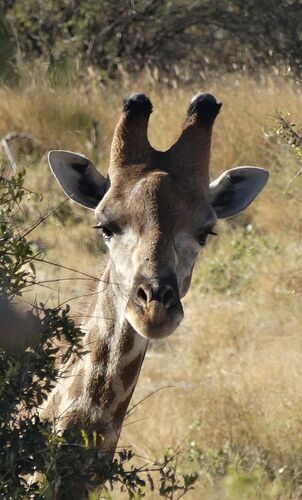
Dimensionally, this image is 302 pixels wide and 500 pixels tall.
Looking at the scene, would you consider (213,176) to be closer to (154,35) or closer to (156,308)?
(154,35)

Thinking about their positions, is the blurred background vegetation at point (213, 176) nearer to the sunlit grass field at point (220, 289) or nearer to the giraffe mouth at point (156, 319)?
the sunlit grass field at point (220, 289)

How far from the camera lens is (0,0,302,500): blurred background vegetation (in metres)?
7.68

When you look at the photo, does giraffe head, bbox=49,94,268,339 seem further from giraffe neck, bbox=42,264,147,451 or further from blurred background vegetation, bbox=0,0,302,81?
blurred background vegetation, bbox=0,0,302,81

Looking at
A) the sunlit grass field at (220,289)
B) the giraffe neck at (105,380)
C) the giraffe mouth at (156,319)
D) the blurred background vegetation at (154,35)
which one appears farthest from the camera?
the blurred background vegetation at (154,35)

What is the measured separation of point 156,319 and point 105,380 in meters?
0.47

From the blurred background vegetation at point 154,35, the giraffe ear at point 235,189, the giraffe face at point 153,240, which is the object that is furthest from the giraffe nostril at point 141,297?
the blurred background vegetation at point 154,35

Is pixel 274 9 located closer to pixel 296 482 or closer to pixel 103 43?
pixel 103 43

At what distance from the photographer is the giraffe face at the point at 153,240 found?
4.91 meters

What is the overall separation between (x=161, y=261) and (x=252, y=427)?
2.99m

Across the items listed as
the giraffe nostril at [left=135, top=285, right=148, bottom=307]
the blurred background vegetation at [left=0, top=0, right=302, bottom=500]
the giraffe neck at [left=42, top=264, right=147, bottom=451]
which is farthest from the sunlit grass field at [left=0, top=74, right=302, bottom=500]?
the giraffe nostril at [left=135, top=285, right=148, bottom=307]

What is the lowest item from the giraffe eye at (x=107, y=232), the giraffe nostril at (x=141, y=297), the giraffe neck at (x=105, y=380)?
the giraffe neck at (x=105, y=380)

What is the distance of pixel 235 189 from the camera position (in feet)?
20.5

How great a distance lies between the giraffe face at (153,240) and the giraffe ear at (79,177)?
9.0 inches

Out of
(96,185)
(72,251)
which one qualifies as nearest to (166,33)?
(72,251)
